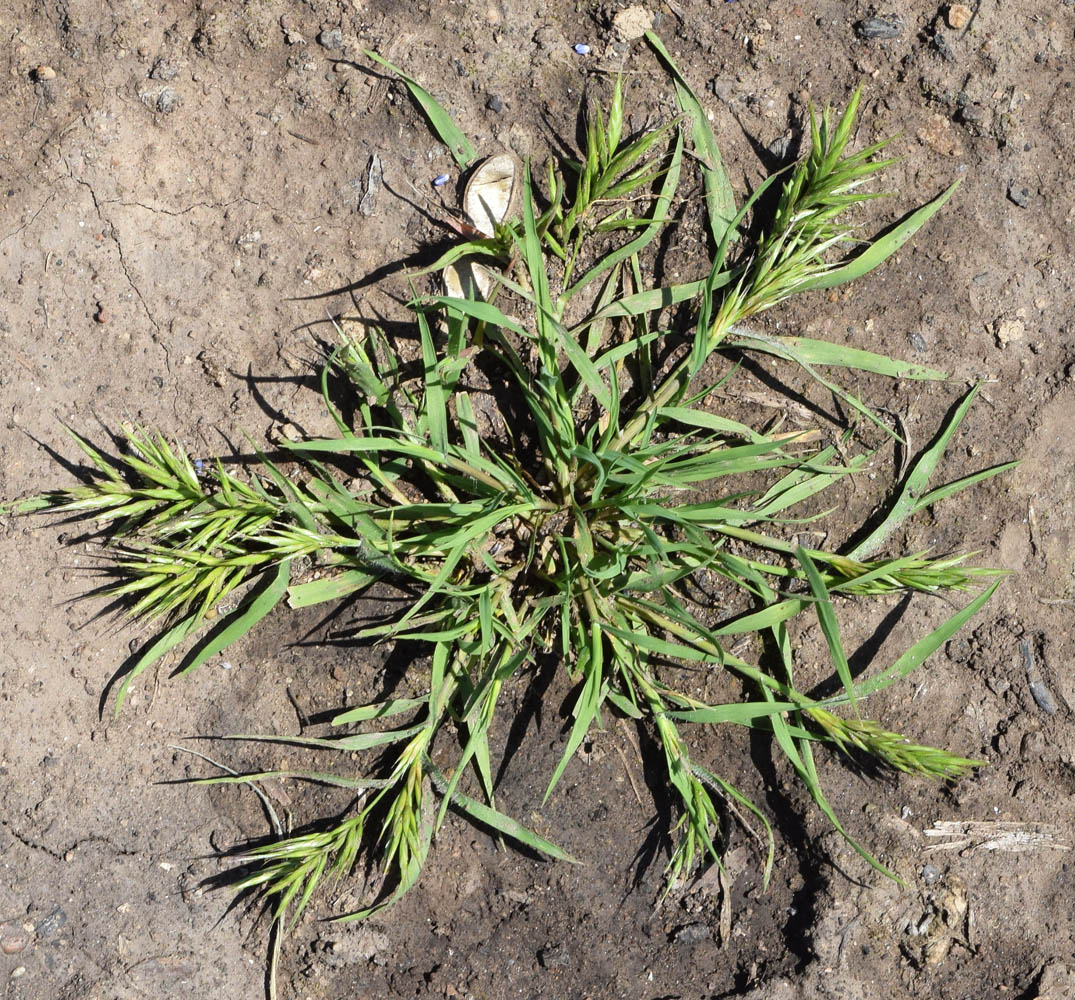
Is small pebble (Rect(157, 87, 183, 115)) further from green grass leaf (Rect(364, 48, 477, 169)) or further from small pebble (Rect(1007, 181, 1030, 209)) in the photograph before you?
small pebble (Rect(1007, 181, 1030, 209))

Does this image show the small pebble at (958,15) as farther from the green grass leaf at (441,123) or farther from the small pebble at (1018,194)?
the green grass leaf at (441,123)

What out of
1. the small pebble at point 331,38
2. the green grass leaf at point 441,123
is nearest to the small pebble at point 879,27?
the green grass leaf at point 441,123

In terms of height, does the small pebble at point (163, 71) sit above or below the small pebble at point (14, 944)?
above

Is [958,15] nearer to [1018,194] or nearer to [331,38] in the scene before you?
[1018,194]

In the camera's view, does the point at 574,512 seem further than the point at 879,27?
No

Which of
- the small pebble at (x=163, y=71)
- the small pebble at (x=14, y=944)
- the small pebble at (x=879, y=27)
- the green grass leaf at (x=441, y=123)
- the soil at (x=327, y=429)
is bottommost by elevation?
the small pebble at (x=14, y=944)

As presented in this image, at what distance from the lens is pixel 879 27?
2029 mm

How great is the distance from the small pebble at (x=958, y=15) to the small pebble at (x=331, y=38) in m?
1.45

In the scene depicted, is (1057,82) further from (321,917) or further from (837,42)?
(321,917)

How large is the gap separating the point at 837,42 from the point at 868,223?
0.44 metres

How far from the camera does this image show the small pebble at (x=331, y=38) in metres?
2.01

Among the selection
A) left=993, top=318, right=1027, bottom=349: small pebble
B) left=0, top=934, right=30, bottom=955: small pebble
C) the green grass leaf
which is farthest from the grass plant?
left=0, top=934, right=30, bottom=955: small pebble

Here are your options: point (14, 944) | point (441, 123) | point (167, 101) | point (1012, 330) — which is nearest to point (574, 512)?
point (441, 123)

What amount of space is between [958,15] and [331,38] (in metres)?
1.50
